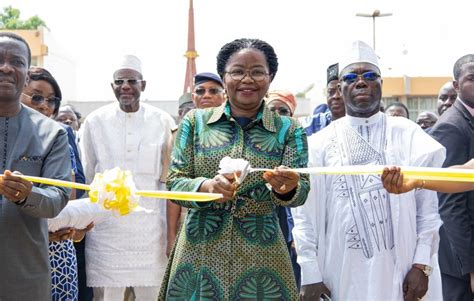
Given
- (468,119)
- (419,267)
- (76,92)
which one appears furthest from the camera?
(76,92)

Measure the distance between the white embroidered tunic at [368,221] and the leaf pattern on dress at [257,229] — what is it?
2.07 feet

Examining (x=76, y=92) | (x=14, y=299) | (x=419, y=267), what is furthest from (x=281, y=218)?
(x=76, y=92)

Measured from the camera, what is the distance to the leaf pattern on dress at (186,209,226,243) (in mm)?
3695

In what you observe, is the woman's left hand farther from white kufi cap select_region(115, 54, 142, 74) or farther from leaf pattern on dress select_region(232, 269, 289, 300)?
white kufi cap select_region(115, 54, 142, 74)

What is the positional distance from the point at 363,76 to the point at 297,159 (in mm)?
1012

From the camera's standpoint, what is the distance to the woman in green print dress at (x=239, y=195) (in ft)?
11.9

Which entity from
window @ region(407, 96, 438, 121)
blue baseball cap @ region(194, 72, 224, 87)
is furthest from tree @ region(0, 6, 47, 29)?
blue baseball cap @ region(194, 72, 224, 87)

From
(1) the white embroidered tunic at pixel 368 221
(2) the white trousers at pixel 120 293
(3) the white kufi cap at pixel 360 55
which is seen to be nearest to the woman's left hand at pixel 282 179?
(1) the white embroidered tunic at pixel 368 221

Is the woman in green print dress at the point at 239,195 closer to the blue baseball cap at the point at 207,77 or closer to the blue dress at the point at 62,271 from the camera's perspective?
the blue dress at the point at 62,271

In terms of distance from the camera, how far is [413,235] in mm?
4227

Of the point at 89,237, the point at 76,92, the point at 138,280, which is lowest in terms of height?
the point at 138,280

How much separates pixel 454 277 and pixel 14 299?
338 cm

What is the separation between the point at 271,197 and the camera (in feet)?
12.1

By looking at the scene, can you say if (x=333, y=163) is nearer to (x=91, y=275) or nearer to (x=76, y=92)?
(x=91, y=275)
